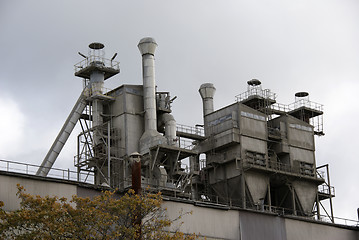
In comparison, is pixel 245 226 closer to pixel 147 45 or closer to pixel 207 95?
pixel 147 45

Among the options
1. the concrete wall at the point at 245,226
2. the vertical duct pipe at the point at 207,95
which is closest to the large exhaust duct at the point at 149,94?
the vertical duct pipe at the point at 207,95

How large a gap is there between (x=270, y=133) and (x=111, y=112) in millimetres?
15569

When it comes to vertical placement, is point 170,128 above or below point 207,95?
below

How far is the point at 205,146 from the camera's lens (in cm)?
6762

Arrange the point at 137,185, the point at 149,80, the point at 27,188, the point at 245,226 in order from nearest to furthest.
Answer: the point at 137,185 → the point at 27,188 → the point at 245,226 → the point at 149,80

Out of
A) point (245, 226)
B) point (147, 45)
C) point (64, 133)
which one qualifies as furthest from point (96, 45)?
point (245, 226)

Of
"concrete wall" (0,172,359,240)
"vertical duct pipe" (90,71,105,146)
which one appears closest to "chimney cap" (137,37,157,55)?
"vertical duct pipe" (90,71,105,146)

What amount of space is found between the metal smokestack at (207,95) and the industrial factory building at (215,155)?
10 cm

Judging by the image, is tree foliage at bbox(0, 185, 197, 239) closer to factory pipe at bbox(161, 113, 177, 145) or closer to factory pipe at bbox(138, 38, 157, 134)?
factory pipe at bbox(161, 113, 177, 145)

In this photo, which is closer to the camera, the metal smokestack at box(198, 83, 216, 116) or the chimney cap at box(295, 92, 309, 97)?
the metal smokestack at box(198, 83, 216, 116)

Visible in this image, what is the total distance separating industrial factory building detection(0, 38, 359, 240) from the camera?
5481cm

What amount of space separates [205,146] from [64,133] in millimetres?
13212

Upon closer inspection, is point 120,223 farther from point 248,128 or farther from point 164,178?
point 248,128

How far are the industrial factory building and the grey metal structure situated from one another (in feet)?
0.29
